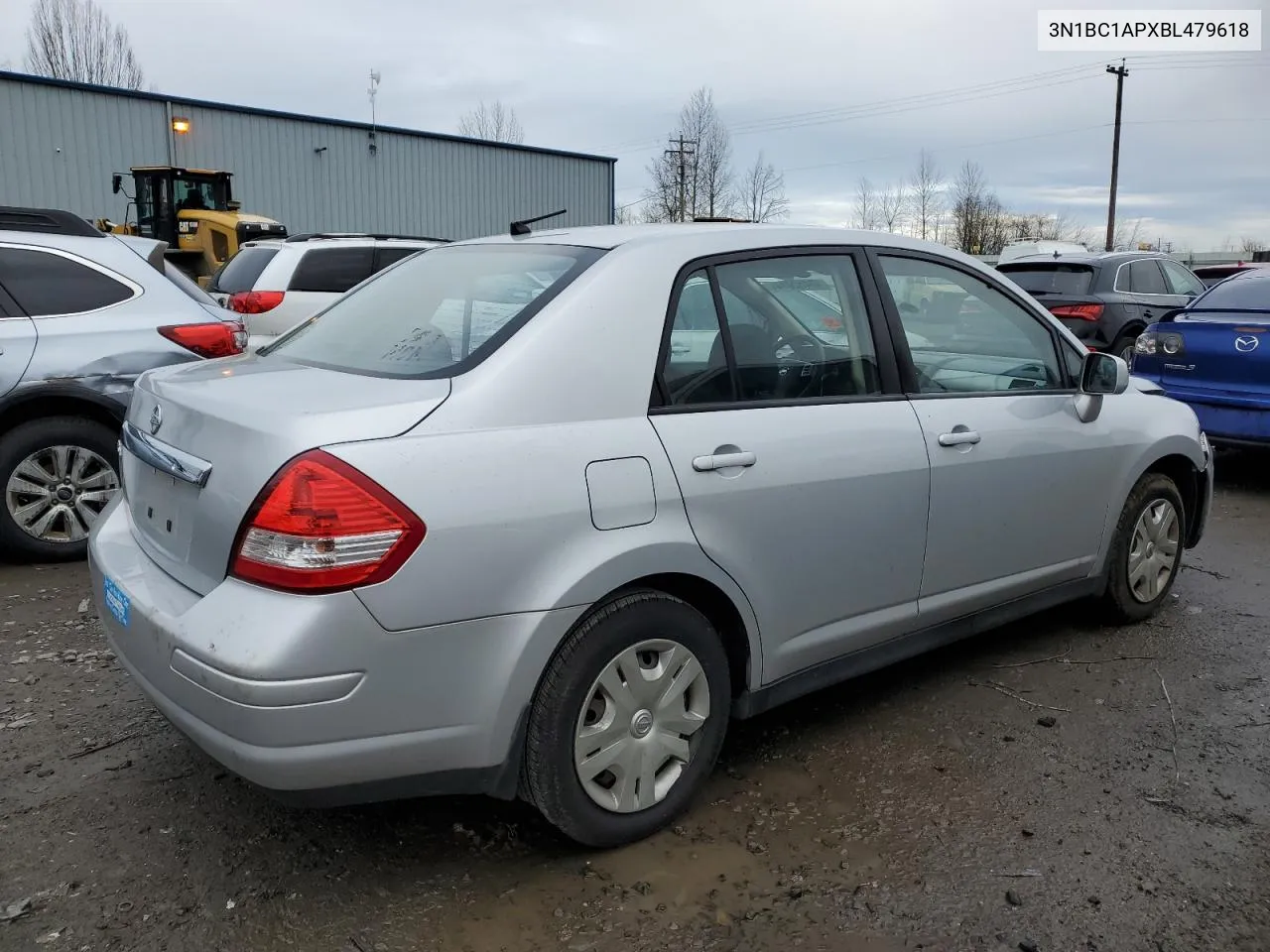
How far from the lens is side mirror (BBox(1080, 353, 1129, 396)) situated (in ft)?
13.1

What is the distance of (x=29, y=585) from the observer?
499 centimetres

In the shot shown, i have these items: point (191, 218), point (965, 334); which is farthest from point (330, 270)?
point (191, 218)

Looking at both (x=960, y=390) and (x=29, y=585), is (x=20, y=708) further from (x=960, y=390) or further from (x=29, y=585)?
(x=960, y=390)

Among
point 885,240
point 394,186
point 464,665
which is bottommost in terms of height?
point 464,665

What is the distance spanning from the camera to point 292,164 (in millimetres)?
27234

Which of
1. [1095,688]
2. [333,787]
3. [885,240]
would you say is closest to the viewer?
[333,787]

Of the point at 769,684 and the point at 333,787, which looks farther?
the point at 769,684

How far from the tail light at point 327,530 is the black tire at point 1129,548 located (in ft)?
10.6

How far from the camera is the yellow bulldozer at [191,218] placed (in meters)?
18.5

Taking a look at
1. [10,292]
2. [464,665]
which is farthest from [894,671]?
[10,292]

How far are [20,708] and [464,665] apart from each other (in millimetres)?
2189

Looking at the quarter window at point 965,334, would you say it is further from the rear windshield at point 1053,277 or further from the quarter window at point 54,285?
the rear windshield at point 1053,277

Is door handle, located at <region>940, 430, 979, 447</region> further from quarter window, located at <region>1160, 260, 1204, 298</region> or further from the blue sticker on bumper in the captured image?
quarter window, located at <region>1160, 260, 1204, 298</region>

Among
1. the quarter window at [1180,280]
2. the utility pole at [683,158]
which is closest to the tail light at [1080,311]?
the quarter window at [1180,280]
